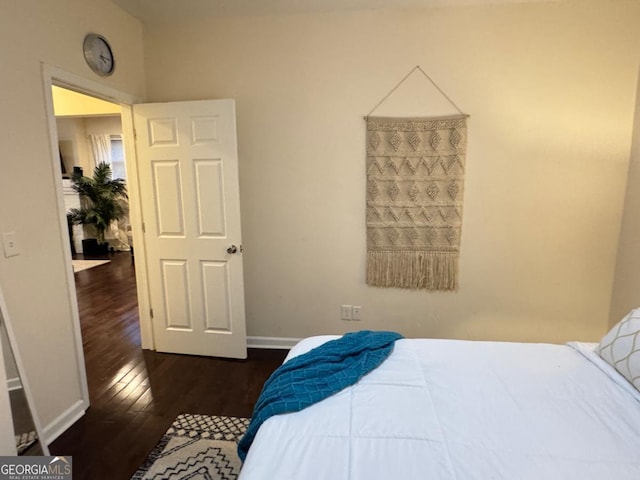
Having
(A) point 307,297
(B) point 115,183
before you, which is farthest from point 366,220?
(B) point 115,183

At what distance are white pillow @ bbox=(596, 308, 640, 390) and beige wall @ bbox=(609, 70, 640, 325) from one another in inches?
50.6

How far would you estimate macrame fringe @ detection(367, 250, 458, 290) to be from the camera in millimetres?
2732

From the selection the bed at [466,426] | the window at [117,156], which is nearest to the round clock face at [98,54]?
the bed at [466,426]

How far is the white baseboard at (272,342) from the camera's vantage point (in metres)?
3.01

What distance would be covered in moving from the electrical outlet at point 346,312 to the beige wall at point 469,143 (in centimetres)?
7

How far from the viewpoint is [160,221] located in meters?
2.77

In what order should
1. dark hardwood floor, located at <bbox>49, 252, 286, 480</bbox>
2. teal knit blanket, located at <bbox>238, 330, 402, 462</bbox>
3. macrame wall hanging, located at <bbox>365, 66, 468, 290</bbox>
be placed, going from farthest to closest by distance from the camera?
1. macrame wall hanging, located at <bbox>365, 66, 468, 290</bbox>
2. dark hardwood floor, located at <bbox>49, 252, 286, 480</bbox>
3. teal knit blanket, located at <bbox>238, 330, 402, 462</bbox>

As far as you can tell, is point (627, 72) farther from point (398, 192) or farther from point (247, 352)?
point (247, 352)

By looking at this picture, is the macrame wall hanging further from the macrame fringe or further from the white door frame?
the white door frame

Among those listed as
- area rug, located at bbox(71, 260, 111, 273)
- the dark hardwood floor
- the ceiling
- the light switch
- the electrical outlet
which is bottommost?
the dark hardwood floor

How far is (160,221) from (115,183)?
4.70 metres

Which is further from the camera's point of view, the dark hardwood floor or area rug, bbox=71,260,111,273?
area rug, bbox=71,260,111,273

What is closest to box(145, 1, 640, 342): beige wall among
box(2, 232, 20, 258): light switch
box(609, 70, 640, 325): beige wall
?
box(609, 70, 640, 325): beige wall

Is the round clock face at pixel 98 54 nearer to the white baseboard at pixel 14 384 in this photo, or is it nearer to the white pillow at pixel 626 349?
the white baseboard at pixel 14 384
